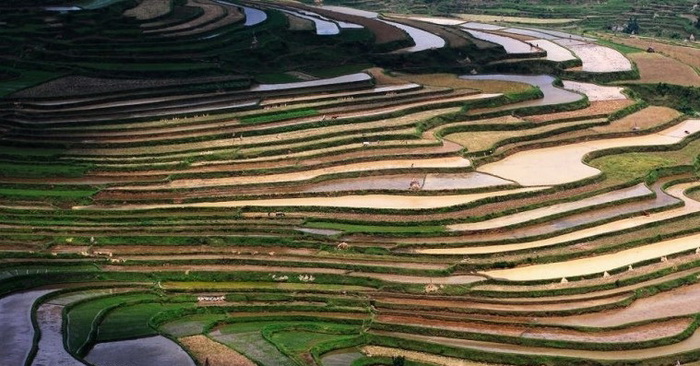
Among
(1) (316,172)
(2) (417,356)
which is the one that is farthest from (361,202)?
(2) (417,356)

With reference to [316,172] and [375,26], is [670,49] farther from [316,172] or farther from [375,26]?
[316,172]

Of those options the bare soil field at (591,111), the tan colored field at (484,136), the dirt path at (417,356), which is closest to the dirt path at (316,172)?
the tan colored field at (484,136)

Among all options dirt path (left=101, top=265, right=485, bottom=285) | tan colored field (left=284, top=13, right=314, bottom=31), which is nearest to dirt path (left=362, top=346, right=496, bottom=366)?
dirt path (left=101, top=265, right=485, bottom=285)

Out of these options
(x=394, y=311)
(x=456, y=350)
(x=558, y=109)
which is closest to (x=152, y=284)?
(x=394, y=311)

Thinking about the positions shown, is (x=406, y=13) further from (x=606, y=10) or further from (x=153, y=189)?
(x=153, y=189)

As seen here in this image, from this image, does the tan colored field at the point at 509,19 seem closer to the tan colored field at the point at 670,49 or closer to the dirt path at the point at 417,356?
the tan colored field at the point at 670,49
